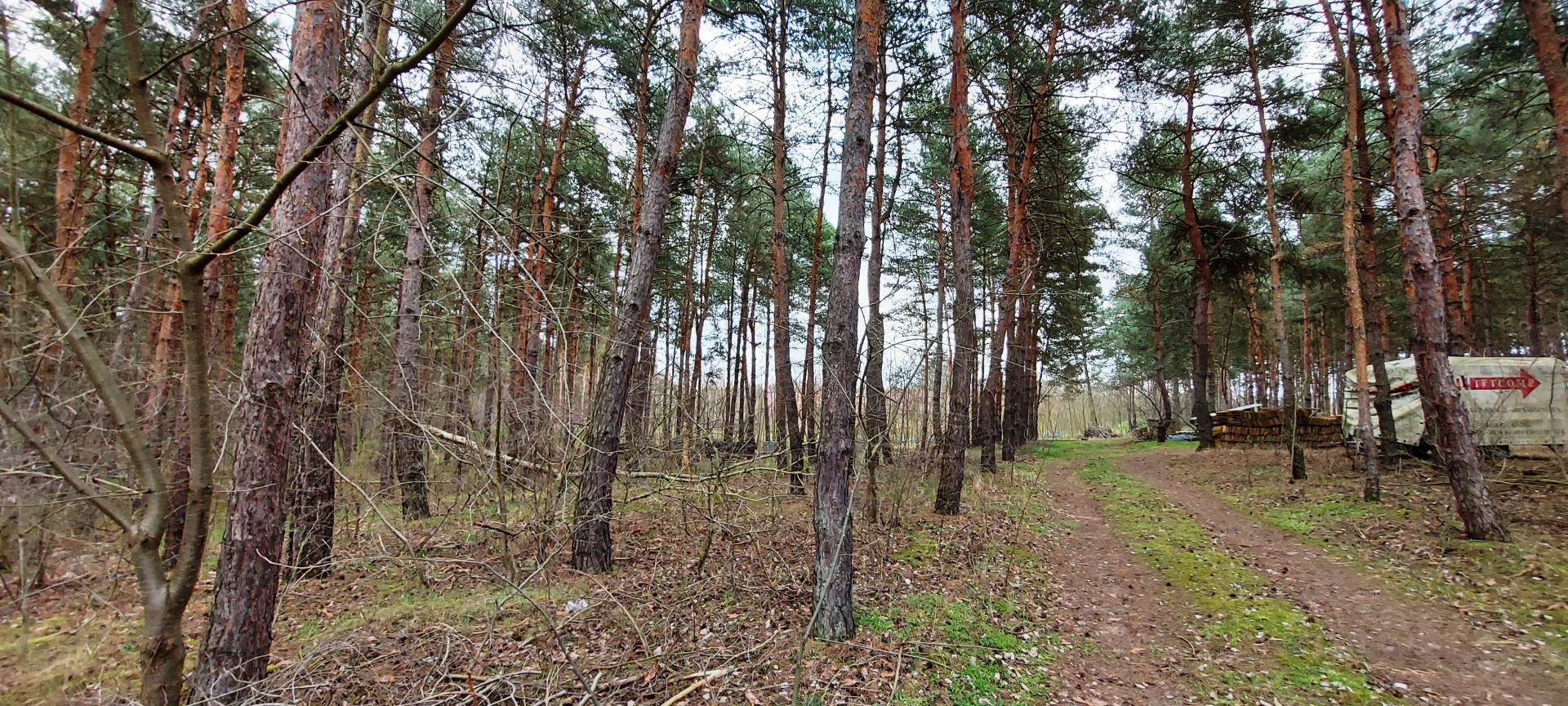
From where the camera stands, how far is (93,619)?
4.42m

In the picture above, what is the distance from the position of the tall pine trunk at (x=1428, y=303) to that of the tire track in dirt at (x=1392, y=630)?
1.47 metres

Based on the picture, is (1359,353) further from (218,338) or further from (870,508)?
(218,338)

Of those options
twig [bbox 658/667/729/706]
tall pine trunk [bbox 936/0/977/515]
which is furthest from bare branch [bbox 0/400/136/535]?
tall pine trunk [bbox 936/0/977/515]

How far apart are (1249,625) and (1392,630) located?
104 centimetres

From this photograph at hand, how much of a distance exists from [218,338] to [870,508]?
8.77 m

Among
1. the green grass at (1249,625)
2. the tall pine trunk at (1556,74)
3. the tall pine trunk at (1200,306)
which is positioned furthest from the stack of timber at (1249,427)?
the tall pine trunk at (1556,74)

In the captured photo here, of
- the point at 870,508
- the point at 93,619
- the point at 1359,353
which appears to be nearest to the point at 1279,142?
the point at 1359,353

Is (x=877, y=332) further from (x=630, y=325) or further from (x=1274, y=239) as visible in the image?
(x=1274, y=239)

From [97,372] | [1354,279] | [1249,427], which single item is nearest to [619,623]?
[97,372]

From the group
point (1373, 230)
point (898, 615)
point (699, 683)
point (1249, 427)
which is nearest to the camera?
point (699, 683)

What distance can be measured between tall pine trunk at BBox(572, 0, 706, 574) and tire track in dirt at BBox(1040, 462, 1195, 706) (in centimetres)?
406

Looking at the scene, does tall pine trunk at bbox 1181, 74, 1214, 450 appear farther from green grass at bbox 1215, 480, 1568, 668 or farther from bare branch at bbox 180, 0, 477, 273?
bare branch at bbox 180, 0, 477, 273

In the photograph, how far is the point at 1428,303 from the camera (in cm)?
629

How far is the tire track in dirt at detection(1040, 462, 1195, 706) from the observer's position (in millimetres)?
3900
